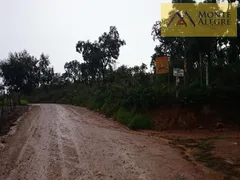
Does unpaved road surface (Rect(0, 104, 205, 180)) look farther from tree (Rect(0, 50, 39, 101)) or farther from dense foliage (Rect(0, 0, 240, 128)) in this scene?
tree (Rect(0, 50, 39, 101))

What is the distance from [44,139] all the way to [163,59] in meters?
8.13

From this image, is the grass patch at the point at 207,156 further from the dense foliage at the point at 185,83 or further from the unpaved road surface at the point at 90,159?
the dense foliage at the point at 185,83

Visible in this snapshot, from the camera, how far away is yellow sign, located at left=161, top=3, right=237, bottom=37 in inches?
629

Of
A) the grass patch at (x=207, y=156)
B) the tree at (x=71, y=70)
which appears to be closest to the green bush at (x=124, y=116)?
the grass patch at (x=207, y=156)

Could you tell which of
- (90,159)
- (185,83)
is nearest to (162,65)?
(185,83)

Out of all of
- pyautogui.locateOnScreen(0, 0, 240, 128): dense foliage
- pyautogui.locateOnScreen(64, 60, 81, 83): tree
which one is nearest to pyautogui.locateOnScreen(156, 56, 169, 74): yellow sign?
pyautogui.locateOnScreen(0, 0, 240, 128): dense foliage

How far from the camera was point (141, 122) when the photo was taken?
14.1 meters

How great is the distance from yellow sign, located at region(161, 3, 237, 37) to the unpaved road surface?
29.3 ft

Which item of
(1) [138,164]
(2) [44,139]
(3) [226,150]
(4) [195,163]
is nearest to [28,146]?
(2) [44,139]

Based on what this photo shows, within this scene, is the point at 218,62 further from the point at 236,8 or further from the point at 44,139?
the point at 44,139

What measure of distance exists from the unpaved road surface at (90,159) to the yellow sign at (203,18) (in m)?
8.94

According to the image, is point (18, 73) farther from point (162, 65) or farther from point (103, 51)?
point (162, 65)

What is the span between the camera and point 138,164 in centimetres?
683

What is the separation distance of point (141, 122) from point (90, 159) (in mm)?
7057
